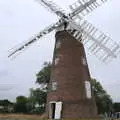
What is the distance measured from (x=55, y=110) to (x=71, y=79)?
3.94 metres

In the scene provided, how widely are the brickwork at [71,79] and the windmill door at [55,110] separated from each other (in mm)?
457

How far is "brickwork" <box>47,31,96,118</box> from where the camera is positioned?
41.2m

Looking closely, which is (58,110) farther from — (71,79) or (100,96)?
(100,96)

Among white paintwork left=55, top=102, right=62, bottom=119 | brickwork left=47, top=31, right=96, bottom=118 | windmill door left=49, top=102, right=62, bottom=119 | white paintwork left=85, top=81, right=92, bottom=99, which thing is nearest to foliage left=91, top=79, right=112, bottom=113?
white paintwork left=85, top=81, right=92, bottom=99

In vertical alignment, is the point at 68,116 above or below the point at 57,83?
below

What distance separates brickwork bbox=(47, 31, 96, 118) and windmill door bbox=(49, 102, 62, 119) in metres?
0.46

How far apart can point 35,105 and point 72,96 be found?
32205 mm

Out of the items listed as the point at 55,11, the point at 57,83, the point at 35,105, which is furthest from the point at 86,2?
the point at 35,105

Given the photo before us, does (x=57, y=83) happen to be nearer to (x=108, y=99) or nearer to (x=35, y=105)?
(x=35, y=105)

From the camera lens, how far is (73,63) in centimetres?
4188

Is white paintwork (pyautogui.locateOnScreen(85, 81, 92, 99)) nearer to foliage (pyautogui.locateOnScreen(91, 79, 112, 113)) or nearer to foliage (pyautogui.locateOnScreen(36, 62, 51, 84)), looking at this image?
foliage (pyautogui.locateOnScreen(36, 62, 51, 84))

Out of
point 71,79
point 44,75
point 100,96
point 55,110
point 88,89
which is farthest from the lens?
point 100,96

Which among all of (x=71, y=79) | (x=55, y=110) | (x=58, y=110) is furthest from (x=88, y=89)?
(x=55, y=110)

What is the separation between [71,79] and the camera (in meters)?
41.3
